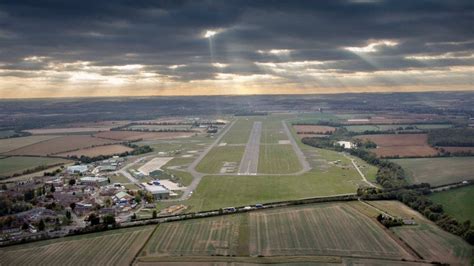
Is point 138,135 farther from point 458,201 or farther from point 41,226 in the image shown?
point 458,201

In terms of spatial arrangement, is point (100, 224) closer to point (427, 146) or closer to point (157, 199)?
point (157, 199)

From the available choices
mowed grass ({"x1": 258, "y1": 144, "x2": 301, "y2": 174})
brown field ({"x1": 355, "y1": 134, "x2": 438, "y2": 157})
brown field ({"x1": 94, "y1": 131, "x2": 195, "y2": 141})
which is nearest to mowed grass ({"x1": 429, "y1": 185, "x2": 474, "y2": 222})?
mowed grass ({"x1": 258, "y1": 144, "x2": 301, "y2": 174})

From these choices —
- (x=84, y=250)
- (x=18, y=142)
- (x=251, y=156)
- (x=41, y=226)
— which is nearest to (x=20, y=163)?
(x=18, y=142)

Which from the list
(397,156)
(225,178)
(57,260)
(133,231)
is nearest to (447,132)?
(397,156)

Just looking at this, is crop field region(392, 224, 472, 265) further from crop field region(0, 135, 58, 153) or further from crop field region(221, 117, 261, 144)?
crop field region(0, 135, 58, 153)

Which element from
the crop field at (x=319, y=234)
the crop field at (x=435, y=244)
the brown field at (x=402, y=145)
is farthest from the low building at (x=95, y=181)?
the brown field at (x=402, y=145)

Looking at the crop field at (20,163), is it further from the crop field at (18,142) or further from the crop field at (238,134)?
the crop field at (238,134)
